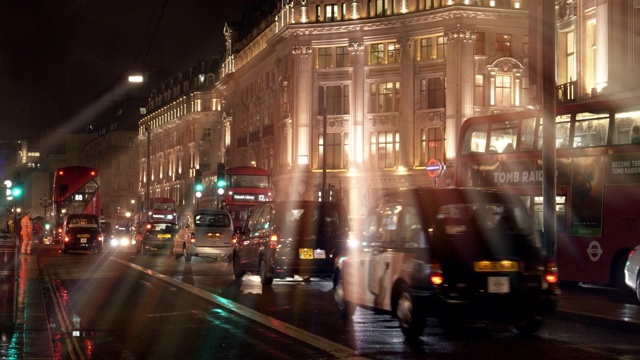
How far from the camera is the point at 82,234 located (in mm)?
44531

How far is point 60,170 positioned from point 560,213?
127ft

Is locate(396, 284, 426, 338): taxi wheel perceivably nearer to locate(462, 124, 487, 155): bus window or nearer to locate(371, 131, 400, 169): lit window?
locate(462, 124, 487, 155): bus window

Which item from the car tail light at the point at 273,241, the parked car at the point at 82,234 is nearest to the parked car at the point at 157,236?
the parked car at the point at 82,234

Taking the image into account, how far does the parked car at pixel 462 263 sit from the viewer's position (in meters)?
12.4

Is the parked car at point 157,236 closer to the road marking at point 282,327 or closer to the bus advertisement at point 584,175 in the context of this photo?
the road marking at point 282,327

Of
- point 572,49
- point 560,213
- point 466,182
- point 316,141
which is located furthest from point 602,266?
point 316,141

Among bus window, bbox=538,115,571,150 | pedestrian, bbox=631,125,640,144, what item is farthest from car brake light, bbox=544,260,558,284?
bus window, bbox=538,115,571,150

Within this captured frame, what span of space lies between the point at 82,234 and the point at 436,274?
113ft

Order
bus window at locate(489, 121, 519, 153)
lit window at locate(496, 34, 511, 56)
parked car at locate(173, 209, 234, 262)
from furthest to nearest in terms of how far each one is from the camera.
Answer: lit window at locate(496, 34, 511, 56) < parked car at locate(173, 209, 234, 262) < bus window at locate(489, 121, 519, 153)

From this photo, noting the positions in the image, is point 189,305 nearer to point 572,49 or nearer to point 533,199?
point 533,199

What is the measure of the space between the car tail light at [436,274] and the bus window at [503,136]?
12004 mm

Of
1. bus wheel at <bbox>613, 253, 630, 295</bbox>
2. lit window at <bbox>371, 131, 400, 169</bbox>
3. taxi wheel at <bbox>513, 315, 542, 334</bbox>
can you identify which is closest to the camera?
taxi wheel at <bbox>513, 315, 542, 334</bbox>

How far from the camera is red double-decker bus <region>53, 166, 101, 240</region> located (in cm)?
5500

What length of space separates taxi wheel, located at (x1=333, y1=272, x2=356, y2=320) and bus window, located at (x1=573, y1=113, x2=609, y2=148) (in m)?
8.28
